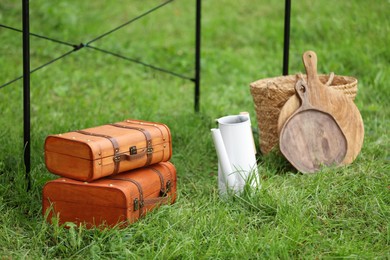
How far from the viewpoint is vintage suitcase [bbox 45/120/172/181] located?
2.91 m

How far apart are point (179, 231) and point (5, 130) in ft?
5.54

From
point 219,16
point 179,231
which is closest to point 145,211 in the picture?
point 179,231

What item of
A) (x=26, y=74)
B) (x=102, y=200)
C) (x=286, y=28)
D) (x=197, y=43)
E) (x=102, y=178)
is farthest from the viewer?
(x=197, y=43)

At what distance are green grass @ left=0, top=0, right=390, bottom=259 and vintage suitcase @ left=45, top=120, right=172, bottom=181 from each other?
0.78 ft

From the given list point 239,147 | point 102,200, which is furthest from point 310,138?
point 102,200

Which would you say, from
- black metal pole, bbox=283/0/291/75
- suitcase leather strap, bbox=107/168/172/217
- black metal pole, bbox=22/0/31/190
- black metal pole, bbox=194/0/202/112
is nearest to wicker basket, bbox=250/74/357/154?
black metal pole, bbox=283/0/291/75

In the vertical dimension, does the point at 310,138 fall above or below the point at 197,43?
below

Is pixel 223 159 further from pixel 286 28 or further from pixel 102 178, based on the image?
pixel 286 28

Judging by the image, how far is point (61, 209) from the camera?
297 centimetres

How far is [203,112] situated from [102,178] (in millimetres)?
1721

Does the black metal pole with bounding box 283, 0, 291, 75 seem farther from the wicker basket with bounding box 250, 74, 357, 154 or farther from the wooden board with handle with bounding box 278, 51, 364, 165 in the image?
the wooden board with handle with bounding box 278, 51, 364, 165

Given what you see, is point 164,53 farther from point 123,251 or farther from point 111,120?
point 123,251

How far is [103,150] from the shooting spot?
9.60ft

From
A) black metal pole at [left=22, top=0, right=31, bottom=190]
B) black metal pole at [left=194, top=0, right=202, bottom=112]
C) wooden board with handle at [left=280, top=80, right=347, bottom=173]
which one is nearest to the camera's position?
black metal pole at [left=22, top=0, right=31, bottom=190]
